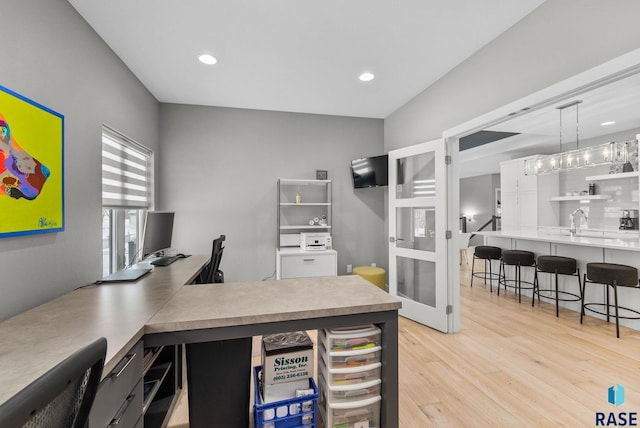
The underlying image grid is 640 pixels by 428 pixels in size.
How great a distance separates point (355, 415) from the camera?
153cm

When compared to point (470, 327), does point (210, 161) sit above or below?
above

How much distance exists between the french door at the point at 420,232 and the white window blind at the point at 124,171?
120 inches

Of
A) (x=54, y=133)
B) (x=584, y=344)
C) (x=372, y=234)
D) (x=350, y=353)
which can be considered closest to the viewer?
(x=350, y=353)

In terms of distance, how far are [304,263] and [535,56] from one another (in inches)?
120

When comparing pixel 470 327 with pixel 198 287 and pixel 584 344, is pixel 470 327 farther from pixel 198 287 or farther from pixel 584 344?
pixel 198 287

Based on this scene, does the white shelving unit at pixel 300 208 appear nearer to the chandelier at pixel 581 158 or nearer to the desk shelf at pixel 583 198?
the chandelier at pixel 581 158

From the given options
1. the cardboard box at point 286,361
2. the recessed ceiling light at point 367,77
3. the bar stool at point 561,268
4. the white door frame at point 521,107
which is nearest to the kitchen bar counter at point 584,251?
the bar stool at point 561,268

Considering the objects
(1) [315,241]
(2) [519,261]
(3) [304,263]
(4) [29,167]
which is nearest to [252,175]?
(1) [315,241]

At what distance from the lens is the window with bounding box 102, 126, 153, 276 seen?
2600 mm

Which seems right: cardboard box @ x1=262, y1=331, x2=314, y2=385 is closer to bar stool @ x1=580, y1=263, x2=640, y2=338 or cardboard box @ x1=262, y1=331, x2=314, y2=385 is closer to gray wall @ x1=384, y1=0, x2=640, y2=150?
gray wall @ x1=384, y1=0, x2=640, y2=150

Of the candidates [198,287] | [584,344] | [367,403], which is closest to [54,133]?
[198,287]

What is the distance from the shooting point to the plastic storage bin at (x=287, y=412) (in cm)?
147

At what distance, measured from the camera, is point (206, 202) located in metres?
3.95

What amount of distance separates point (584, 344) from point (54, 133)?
4666mm
